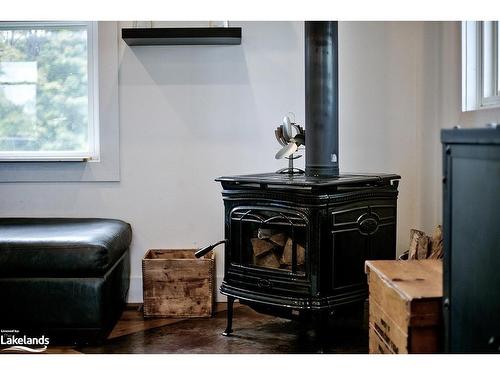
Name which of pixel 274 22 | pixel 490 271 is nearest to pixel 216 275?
pixel 274 22

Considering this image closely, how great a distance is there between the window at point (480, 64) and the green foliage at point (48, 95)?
→ 2093 mm

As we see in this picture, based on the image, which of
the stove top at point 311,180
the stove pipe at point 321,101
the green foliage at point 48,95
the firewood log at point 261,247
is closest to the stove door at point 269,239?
Answer: the firewood log at point 261,247

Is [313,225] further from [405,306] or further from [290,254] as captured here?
[405,306]

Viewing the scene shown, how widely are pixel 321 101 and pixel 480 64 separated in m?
0.74

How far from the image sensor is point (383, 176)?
2.96m

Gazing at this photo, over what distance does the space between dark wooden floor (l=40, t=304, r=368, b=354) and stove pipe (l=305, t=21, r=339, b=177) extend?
0.77 meters

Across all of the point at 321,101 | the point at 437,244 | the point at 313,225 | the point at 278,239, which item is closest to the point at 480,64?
the point at 321,101

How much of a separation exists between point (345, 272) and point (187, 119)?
1.42 meters

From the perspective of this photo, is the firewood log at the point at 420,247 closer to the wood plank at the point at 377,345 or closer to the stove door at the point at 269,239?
the stove door at the point at 269,239

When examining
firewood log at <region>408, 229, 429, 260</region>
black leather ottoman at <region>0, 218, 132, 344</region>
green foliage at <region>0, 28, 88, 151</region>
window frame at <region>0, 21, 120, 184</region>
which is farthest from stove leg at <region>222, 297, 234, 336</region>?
green foliage at <region>0, 28, 88, 151</region>

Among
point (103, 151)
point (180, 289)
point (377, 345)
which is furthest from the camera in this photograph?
point (103, 151)

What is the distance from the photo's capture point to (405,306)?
1775mm

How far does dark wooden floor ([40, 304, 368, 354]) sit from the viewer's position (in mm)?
2863

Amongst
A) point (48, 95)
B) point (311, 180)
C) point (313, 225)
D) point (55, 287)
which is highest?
point (48, 95)
